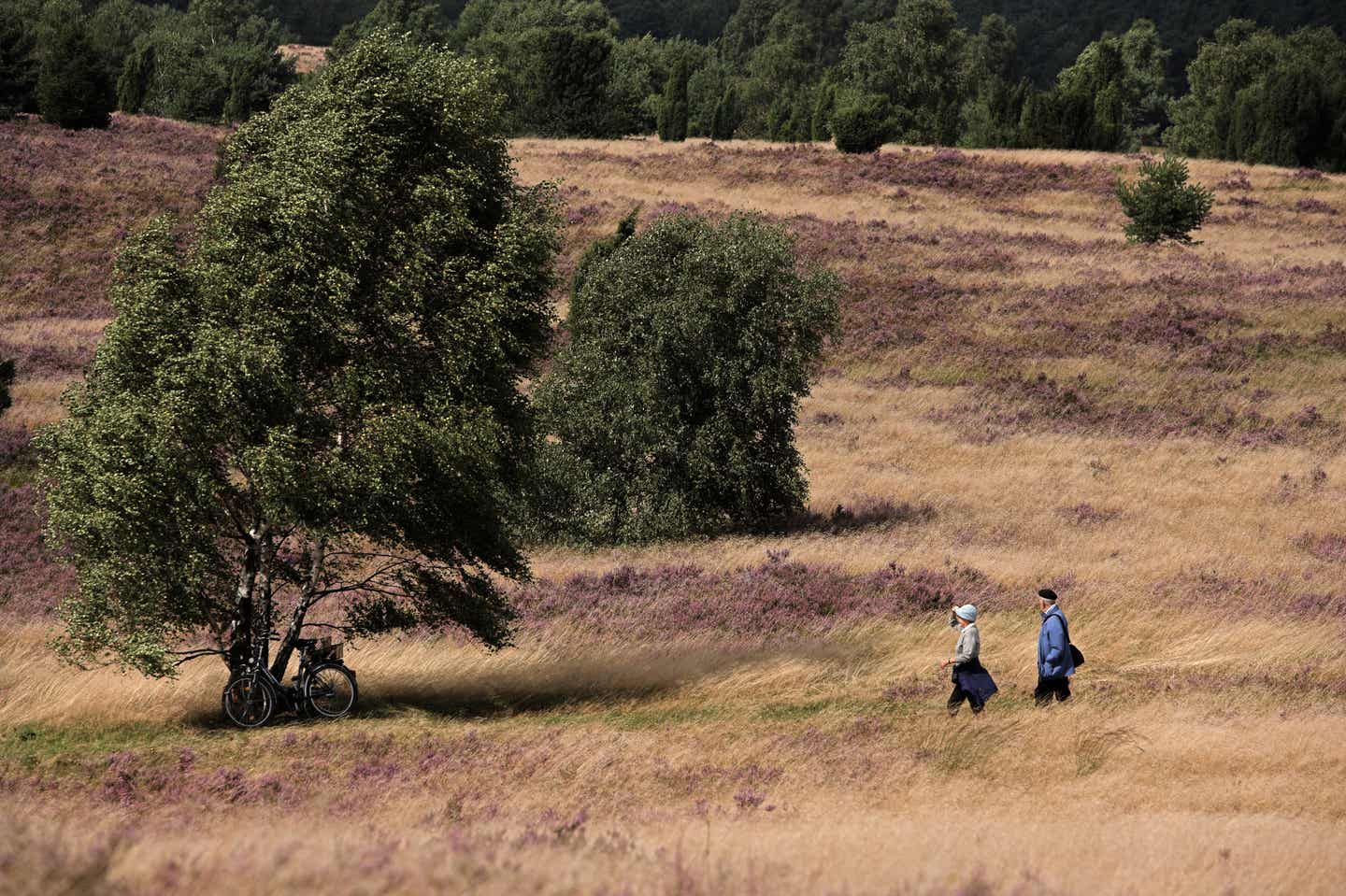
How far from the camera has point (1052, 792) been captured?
1305 centimetres

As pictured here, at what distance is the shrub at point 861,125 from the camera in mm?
83625

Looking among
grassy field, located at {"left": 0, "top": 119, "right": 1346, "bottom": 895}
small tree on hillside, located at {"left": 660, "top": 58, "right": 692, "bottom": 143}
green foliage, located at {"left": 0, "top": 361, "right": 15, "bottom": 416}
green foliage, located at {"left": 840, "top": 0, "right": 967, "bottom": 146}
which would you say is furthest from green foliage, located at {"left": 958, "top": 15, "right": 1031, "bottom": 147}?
green foliage, located at {"left": 0, "top": 361, "right": 15, "bottom": 416}

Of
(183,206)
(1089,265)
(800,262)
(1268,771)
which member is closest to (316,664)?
(1268,771)

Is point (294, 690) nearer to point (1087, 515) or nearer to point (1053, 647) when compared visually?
point (1053, 647)

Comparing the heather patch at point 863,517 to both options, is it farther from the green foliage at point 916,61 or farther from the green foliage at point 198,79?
the green foliage at point 916,61

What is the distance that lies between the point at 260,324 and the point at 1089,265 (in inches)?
1983

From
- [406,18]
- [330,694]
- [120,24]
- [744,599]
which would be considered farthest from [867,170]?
[120,24]

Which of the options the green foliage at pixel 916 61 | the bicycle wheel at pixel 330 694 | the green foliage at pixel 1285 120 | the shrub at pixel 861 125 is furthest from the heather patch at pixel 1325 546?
the green foliage at pixel 916 61

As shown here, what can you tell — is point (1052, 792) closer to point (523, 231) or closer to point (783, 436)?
point (523, 231)

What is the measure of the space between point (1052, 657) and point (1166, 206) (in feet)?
175

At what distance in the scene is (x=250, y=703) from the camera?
1717 centimetres

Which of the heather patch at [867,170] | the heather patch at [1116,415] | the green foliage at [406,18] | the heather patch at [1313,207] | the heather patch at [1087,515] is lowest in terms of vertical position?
the heather patch at [1087,515]

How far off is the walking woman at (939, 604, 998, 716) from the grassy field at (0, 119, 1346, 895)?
1.57 ft

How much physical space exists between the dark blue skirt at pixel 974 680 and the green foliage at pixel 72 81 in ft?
246
